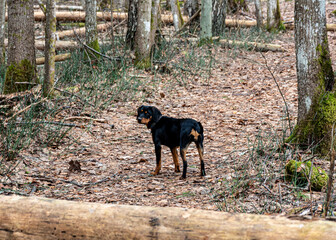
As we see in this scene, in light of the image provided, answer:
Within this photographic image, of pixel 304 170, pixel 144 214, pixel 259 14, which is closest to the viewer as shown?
pixel 144 214

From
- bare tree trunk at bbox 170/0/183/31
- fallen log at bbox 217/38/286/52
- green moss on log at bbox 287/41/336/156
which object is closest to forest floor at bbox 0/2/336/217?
green moss on log at bbox 287/41/336/156

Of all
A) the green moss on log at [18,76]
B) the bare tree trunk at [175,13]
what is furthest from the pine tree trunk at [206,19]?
the green moss on log at [18,76]

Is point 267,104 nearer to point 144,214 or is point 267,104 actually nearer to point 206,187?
point 206,187

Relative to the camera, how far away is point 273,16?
1662cm

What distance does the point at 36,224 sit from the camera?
2576mm

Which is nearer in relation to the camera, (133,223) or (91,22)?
(133,223)

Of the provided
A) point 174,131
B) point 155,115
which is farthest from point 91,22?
point 174,131

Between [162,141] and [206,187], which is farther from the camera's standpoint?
[162,141]

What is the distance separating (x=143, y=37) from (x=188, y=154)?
18.0 feet

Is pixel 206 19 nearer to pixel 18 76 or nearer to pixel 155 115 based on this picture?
pixel 18 76

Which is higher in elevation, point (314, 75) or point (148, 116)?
point (314, 75)

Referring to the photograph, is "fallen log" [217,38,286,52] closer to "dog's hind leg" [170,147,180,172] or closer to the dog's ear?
the dog's ear

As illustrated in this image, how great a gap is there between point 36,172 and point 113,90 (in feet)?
12.6

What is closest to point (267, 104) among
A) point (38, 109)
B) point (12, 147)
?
point (38, 109)
